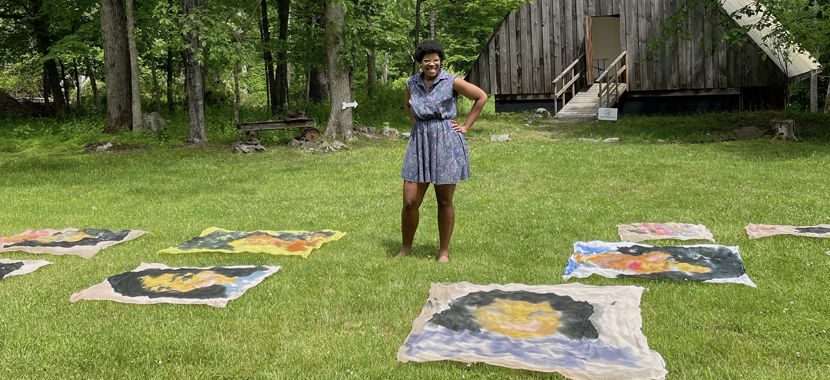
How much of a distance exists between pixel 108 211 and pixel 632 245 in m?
6.34

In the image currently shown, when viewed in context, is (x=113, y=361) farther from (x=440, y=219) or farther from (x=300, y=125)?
(x=300, y=125)

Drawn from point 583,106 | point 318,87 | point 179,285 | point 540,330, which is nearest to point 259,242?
Result: point 179,285

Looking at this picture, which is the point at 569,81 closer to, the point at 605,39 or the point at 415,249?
the point at 605,39

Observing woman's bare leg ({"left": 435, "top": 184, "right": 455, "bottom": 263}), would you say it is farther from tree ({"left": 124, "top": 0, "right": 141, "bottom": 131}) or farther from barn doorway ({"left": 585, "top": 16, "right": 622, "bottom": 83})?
barn doorway ({"left": 585, "top": 16, "right": 622, "bottom": 83})

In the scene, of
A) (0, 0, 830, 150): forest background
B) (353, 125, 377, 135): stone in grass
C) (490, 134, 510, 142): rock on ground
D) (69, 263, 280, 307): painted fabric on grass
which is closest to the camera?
(69, 263, 280, 307): painted fabric on grass

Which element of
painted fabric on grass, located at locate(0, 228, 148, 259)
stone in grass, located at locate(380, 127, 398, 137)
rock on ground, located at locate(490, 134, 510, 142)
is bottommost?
painted fabric on grass, located at locate(0, 228, 148, 259)

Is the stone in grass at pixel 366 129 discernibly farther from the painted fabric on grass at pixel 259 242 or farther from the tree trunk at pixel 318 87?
the painted fabric on grass at pixel 259 242

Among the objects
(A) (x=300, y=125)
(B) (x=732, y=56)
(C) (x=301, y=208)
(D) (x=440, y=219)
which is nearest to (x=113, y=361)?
(D) (x=440, y=219)

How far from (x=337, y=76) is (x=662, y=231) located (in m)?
11.2

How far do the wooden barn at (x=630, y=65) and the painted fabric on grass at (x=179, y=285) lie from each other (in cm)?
1568

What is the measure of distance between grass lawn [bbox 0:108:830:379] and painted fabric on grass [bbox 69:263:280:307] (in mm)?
123

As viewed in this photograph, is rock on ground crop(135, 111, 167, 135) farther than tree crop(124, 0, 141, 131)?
Yes

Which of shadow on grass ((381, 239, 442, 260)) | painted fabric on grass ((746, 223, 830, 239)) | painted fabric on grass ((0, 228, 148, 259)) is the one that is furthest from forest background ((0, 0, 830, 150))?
shadow on grass ((381, 239, 442, 260))

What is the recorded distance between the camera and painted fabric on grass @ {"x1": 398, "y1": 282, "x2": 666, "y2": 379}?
344cm
